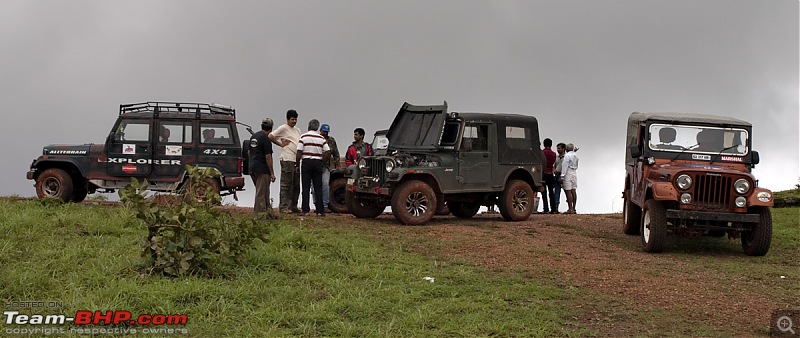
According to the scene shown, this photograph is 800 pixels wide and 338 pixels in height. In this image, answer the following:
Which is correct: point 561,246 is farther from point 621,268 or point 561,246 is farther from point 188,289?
point 188,289

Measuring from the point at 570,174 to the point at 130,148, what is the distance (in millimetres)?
10173

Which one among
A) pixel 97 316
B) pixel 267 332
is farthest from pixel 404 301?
pixel 97 316

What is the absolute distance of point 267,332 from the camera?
21.7 ft

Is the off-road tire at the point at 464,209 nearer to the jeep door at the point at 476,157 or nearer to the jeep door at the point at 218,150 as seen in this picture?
the jeep door at the point at 476,157

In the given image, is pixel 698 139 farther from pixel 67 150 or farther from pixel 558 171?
pixel 67 150

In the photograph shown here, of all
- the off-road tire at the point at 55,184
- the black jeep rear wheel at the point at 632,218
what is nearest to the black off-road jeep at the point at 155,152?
the off-road tire at the point at 55,184

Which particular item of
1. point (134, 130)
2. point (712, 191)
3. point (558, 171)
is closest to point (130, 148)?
point (134, 130)

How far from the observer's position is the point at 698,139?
13094mm

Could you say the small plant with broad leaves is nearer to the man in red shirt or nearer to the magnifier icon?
the magnifier icon

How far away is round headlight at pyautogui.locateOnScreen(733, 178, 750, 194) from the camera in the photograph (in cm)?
1182

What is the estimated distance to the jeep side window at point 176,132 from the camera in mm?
16875

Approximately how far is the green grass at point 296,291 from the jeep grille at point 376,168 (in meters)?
4.01

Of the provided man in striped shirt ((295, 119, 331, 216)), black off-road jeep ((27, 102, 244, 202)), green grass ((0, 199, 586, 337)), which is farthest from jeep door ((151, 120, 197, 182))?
green grass ((0, 199, 586, 337))

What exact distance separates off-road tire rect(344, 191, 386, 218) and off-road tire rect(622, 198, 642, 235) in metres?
4.59
